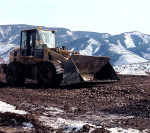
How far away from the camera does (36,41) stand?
1277 cm

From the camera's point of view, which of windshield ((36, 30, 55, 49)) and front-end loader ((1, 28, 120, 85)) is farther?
windshield ((36, 30, 55, 49))

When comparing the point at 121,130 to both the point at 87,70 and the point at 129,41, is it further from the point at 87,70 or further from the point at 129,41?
the point at 129,41

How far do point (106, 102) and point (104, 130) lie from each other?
10.9ft

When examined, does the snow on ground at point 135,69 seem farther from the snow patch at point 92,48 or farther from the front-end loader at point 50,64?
the snow patch at point 92,48

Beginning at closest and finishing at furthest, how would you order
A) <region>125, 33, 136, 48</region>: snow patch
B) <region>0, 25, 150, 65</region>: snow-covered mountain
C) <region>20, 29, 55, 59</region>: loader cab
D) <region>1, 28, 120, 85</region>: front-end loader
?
<region>1, 28, 120, 85</region>: front-end loader, <region>20, 29, 55, 59</region>: loader cab, <region>0, 25, 150, 65</region>: snow-covered mountain, <region>125, 33, 136, 48</region>: snow patch

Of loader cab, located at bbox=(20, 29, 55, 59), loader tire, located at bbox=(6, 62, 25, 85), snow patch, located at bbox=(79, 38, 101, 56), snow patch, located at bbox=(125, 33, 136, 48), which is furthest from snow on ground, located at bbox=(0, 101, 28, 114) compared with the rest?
snow patch, located at bbox=(125, 33, 136, 48)

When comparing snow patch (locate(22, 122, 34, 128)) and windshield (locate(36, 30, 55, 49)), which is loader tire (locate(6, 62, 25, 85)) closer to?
windshield (locate(36, 30, 55, 49))

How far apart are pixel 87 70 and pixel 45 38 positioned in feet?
8.51

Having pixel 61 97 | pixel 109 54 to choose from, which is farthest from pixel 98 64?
pixel 109 54

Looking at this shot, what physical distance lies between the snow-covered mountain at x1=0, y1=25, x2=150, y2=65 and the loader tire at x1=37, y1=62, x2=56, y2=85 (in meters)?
54.8

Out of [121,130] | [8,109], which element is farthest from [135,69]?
[121,130]

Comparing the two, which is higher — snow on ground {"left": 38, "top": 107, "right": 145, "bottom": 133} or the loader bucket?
the loader bucket

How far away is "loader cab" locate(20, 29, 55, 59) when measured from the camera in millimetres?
12695

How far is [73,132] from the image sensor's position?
508 cm
